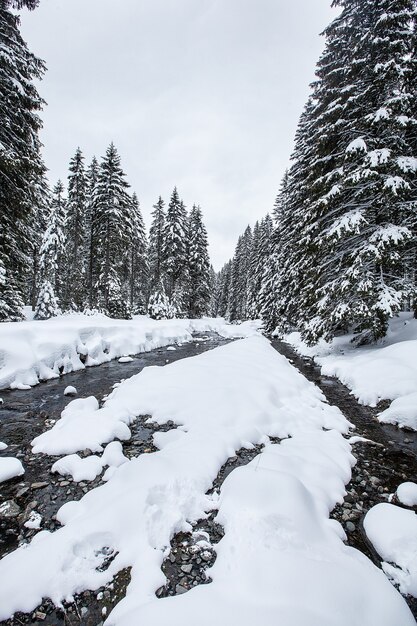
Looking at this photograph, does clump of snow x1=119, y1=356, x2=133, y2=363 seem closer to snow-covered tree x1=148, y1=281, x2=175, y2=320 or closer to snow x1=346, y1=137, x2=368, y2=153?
snow x1=346, y1=137, x2=368, y2=153

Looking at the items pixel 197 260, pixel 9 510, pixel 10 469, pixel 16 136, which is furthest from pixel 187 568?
pixel 197 260

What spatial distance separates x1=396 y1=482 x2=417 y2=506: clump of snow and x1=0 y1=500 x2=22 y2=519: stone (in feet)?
15.9

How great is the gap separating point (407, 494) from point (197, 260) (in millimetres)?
30258

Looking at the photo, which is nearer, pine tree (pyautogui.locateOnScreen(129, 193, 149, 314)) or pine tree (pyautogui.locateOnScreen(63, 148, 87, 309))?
pine tree (pyautogui.locateOnScreen(63, 148, 87, 309))

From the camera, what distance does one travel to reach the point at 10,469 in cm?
385

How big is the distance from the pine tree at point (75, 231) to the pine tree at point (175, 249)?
8.60 metres

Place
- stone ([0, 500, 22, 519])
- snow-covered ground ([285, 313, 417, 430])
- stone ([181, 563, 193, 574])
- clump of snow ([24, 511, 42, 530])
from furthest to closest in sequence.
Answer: snow-covered ground ([285, 313, 417, 430])
stone ([0, 500, 22, 519])
clump of snow ([24, 511, 42, 530])
stone ([181, 563, 193, 574])

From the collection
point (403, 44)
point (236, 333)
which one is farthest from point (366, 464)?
point (236, 333)

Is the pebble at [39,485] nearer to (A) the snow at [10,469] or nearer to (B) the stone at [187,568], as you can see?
(A) the snow at [10,469]

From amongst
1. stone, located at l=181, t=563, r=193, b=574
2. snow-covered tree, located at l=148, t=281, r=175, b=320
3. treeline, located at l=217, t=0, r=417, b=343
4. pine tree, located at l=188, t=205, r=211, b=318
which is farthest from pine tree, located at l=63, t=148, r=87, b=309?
stone, located at l=181, t=563, r=193, b=574

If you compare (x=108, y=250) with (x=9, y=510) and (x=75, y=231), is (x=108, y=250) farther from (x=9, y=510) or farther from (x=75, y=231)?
(x=9, y=510)

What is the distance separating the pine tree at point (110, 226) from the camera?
2270 centimetres

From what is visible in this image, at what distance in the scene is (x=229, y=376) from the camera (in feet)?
23.8

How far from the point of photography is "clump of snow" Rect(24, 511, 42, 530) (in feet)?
9.83
